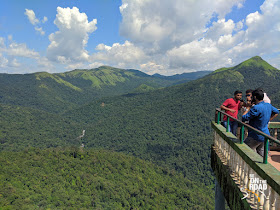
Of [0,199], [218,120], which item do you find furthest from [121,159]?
[218,120]

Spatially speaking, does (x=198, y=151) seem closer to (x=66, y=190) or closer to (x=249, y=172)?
(x=66, y=190)

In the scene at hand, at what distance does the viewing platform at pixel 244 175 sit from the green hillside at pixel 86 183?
2677 inches

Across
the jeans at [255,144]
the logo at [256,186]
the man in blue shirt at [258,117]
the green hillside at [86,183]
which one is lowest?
the green hillside at [86,183]

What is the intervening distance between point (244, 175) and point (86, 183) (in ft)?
318

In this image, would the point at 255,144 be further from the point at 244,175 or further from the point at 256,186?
the point at 256,186

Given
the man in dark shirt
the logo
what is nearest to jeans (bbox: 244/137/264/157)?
the logo

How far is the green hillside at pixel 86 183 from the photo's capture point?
71.9 m

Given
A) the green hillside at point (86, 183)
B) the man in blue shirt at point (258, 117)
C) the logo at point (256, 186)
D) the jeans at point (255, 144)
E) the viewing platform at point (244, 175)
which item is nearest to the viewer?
the viewing platform at point (244, 175)

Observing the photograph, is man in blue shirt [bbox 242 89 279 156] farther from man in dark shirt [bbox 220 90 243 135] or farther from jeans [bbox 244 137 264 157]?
man in dark shirt [bbox 220 90 243 135]

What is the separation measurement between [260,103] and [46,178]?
94.5 meters

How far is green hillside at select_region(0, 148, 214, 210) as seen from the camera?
71.9m

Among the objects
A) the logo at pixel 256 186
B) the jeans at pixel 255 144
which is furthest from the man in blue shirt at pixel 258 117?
the logo at pixel 256 186

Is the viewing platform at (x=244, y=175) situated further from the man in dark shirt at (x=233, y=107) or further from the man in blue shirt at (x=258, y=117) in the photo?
the man in dark shirt at (x=233, y=107)

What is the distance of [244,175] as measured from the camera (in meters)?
4.93
